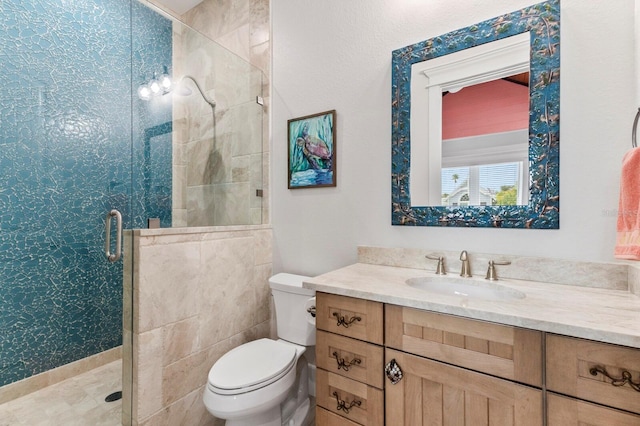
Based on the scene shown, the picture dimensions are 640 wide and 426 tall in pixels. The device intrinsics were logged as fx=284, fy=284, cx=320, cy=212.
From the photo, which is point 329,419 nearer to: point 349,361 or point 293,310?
point 349,361

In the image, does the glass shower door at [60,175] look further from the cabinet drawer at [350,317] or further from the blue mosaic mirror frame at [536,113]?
the blue mosaic mirror frame at [536,113]

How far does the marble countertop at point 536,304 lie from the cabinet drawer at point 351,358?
0.63ft

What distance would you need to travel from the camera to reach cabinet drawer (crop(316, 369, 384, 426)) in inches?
41.8

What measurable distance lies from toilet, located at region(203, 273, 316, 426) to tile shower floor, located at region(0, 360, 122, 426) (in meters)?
0.80

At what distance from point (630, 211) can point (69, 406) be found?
2881 millimetres

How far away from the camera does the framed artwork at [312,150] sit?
1.77m

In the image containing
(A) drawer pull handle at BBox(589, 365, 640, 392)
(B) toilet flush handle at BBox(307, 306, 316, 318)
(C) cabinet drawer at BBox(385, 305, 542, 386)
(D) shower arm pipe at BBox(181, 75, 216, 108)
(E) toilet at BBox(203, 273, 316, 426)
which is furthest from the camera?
(D) shower arm pipe at BBox(181, 75, 216, 108)

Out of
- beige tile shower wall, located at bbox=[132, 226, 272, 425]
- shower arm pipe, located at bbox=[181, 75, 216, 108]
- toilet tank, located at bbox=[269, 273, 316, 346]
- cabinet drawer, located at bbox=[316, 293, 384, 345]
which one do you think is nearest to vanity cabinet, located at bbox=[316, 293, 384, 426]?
cabinet drawer, located at bbox=[316, 293, 384, 345]

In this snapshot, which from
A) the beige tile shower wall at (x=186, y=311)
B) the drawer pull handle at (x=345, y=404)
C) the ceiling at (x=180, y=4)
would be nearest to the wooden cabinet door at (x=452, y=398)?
the drawer pull handle at (x=345, y=404)

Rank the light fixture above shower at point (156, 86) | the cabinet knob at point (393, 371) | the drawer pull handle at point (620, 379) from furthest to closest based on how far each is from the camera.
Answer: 1. the light fixture above shower at point (156, 86)
2. the cabinet knob at point (393, 371)
3. the drawer pull handle at point (620, 379)

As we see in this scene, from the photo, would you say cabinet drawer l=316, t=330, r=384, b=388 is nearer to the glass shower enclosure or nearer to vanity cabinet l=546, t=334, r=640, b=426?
vanity cabinet l=546, t=334, r=640, b=426

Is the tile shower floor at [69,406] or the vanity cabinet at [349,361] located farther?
the tile shower floor at [69,406]

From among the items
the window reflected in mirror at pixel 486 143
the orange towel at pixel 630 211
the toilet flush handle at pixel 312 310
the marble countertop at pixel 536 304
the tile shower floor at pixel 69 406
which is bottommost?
the tile shower floor at pixel 69 406

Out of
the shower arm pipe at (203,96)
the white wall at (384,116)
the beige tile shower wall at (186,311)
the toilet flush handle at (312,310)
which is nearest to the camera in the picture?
the white wall at (384,116)
